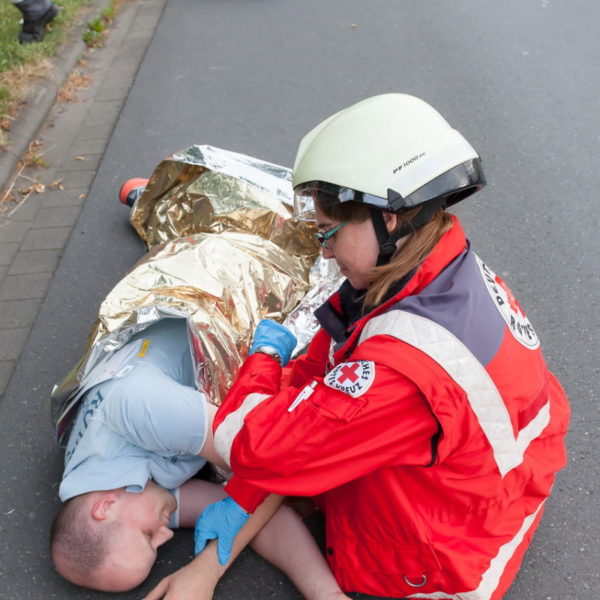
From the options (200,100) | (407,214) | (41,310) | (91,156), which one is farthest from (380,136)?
(200,100)

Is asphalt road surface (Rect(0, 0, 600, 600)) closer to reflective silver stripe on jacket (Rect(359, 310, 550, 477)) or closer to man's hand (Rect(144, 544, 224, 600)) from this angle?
man's hand (Rect(144, 544, 224, 600))

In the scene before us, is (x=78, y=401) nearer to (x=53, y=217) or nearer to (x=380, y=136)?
(x=380, y=136)

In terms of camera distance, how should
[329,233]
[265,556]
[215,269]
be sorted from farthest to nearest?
[215,269] → [265,556] → [329,233]

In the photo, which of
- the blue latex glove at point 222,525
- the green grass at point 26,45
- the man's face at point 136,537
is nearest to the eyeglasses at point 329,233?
the blue latex glove at point 222,525

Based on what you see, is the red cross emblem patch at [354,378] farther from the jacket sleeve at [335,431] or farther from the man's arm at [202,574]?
the man's arm at [202,574]

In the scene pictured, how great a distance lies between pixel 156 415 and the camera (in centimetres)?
207

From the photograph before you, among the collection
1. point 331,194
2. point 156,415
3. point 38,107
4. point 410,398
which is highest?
point 331,194

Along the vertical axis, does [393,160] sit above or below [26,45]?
above

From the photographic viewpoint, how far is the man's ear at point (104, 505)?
1979mm

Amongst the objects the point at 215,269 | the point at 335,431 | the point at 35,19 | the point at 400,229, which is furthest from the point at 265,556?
the point at 35,19

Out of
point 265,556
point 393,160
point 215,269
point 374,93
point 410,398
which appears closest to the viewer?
point 410,398

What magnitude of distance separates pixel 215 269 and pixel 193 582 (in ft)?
3.49

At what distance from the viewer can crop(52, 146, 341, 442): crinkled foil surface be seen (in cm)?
230

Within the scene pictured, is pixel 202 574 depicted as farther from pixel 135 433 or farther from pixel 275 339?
pixel 275 339
